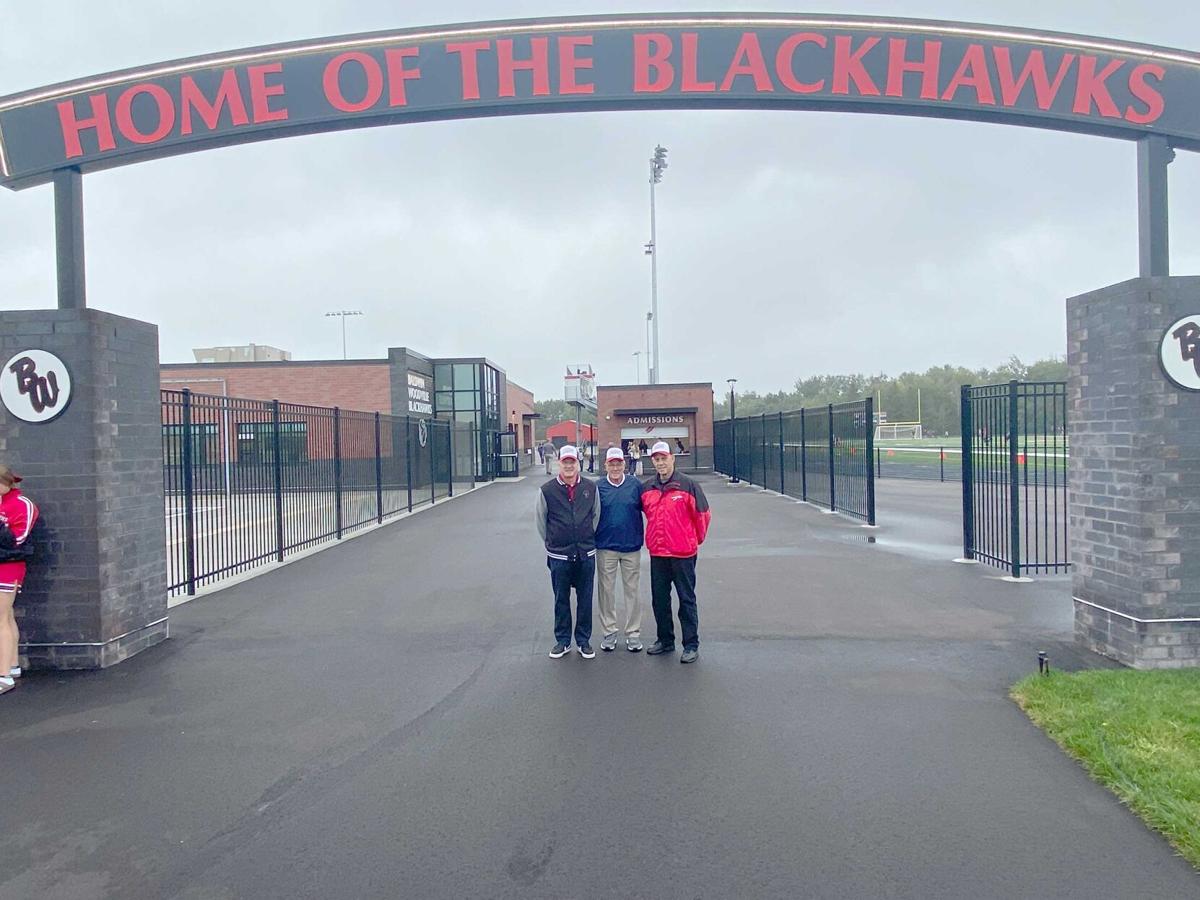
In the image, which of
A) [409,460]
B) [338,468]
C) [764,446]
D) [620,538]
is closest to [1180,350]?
[620,538]

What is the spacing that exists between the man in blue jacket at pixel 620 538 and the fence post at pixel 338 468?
29.1 feet

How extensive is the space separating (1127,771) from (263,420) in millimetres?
10799

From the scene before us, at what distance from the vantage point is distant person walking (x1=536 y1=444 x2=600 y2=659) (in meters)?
6.75

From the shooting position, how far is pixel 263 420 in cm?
1204

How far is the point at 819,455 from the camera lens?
19.1 m

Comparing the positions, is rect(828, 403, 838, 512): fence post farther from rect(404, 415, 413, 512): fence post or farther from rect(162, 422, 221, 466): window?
rect(162, 422, 221, 466): window

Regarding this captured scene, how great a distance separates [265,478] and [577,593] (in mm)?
7033

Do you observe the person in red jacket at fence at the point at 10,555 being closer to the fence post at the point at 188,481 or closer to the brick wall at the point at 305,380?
the fence post at the point at 188,481

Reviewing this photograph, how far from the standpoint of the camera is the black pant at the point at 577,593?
6773 millimetres

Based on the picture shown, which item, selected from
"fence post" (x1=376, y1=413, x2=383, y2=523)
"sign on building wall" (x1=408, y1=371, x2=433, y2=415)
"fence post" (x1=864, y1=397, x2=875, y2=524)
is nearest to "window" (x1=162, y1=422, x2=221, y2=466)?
"fence post" (x1=376, y1=413, x2=383, y2=523)

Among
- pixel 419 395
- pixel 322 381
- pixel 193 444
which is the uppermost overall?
pixel 322 381

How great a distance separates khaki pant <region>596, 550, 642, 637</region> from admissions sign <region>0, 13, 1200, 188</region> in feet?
12.2

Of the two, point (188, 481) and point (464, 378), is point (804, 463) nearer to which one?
point (188, 481)

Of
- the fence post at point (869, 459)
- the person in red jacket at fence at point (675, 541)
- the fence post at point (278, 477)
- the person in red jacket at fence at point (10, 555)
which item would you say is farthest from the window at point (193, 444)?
the fence post at point (869, 459)
